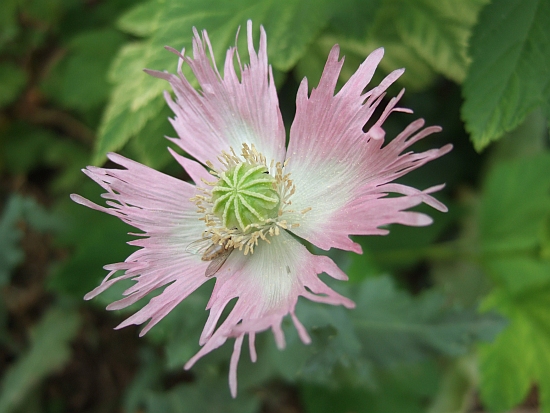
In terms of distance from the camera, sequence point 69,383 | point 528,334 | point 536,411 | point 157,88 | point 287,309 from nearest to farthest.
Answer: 1. point 287,309
2. point 157,88
3. point 528,334
4. point 536,411
5. point 69,383

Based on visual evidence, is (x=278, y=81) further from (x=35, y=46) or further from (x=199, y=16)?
(x=35, y=46)

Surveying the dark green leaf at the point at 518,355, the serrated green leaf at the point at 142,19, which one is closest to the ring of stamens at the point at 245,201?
the serrated green leaf at the point at 142,19

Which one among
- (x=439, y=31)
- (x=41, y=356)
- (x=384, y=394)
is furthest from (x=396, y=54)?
(x=41, y=356)

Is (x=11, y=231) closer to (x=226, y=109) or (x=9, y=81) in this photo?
(x=9, y=81)

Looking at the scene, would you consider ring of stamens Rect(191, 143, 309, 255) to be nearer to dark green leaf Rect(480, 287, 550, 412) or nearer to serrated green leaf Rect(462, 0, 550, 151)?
serrated green leaf Rect(462, 0, 550, 151)

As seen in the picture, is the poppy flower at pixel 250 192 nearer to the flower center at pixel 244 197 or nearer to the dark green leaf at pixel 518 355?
the flower center at pixel 244 197

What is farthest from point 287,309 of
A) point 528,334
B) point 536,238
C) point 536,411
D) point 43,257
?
point 43,257
